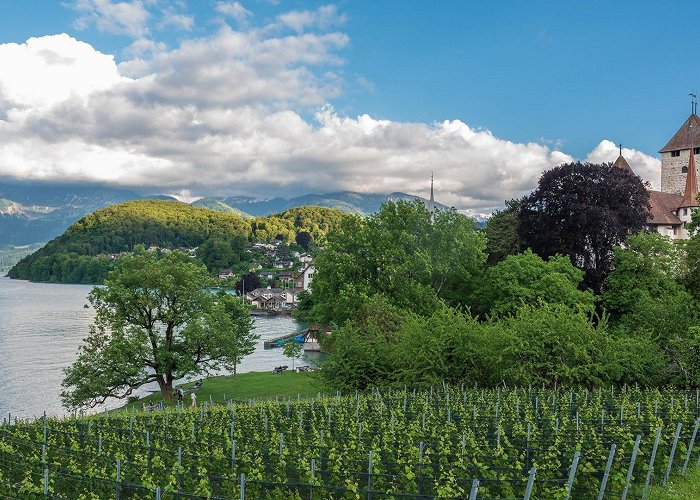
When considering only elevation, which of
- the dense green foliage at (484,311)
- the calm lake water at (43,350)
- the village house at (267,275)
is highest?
the village house at (267,275)

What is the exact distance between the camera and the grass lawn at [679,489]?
39.8 ft

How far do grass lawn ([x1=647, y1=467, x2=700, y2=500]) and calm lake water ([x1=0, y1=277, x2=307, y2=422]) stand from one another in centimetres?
3815

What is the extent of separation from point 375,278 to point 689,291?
2061cm

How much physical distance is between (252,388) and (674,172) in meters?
70.0

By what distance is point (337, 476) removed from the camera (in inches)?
478

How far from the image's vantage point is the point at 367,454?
14.3 meters

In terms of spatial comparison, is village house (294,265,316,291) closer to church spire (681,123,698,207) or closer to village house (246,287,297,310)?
village house (246,287,297,310)

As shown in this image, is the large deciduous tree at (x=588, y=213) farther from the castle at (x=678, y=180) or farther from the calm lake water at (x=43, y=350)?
the calm lake water at (x=43, y=350)

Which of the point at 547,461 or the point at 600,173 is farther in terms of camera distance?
the point at 600,173

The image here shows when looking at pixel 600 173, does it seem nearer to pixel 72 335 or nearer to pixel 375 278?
pixel 375 278

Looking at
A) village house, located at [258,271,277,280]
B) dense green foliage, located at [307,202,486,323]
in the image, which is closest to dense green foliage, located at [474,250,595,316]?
dense green foliage, located at [307,202,486,323]

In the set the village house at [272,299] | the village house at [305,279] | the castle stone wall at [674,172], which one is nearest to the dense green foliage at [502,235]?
the castle stone wall at [674,172]

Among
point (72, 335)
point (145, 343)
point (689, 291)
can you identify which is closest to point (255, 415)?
point (145, 343)

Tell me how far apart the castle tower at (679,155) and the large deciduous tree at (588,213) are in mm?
45500
